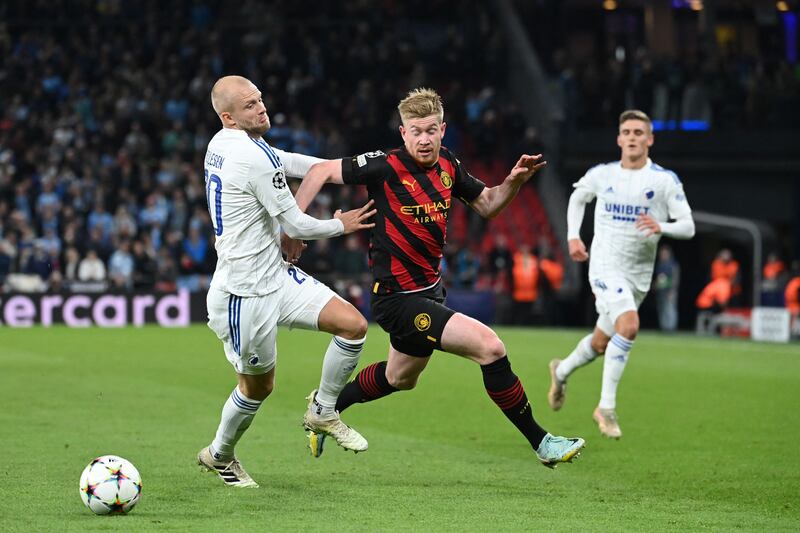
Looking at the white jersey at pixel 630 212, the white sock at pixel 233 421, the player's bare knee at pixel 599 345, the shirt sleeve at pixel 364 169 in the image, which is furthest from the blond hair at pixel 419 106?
the player's bare knee at pixel 599 345

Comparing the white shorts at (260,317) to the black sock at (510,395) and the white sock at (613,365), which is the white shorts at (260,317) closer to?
the black sock at (510,395)

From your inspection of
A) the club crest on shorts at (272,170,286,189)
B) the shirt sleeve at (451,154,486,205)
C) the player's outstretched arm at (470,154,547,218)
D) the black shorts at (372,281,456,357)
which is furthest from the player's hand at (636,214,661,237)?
the club crest on shorts at (272,170,286,189)

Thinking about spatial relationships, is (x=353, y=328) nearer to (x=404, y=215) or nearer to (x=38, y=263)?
(x=404, y=215)

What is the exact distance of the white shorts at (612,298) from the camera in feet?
34.9

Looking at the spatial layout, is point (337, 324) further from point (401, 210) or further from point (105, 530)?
point (105, 530)

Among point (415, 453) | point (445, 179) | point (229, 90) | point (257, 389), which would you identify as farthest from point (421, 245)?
point (415, 453)

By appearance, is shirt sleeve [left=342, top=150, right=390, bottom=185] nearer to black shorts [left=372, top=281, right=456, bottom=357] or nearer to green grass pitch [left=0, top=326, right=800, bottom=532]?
black shorts [left=372, top=281, right=456, bottom=357]

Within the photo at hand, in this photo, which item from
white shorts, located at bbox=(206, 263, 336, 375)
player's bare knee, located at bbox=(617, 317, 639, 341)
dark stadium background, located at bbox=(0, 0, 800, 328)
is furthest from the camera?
dark stadium background, located at bbox=(0, 0, 800, 328)

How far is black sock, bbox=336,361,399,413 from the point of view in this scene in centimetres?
852

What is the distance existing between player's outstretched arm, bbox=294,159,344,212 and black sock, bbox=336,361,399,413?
135 centimetres

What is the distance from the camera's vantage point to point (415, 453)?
9.29 m

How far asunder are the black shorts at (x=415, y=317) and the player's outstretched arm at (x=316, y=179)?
0.76m

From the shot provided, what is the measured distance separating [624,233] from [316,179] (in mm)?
3886

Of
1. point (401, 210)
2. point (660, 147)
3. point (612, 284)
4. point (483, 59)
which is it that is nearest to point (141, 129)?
point (483, 59)
